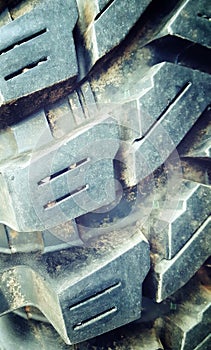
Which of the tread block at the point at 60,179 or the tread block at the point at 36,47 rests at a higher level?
the tread block at the point at 36,47

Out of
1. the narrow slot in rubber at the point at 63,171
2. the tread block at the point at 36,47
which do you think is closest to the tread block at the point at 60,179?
the narrow slot in rubber at the point at 63,171

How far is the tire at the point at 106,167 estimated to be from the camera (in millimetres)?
709

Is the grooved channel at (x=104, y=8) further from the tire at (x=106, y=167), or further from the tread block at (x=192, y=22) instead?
the tread block at (x=192, y=22)

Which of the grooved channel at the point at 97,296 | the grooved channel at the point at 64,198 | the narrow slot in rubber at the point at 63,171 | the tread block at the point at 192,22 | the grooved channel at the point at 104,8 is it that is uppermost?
the grooved channel at the point at 104,8

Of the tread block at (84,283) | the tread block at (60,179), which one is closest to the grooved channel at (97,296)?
the tread block at (84,283)

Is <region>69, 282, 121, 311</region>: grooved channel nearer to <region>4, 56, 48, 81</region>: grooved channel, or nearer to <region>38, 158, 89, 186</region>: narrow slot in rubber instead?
<region>38, 158, 89, 186</region>: narrow slot in rubber

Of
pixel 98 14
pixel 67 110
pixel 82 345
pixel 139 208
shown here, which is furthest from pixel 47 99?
pixel 82 345

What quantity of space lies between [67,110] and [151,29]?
0.69 feet

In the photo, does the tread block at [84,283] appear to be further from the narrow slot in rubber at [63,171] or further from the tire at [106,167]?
the narrow slot in rubber at [63,171]

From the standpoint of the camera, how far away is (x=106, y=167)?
743 mm

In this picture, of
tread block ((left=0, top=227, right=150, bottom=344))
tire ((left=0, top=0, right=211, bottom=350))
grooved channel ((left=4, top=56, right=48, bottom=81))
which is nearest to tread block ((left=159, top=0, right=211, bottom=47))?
tire ((left=0, top=0, right=211, bottom=350))

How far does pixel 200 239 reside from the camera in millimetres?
834

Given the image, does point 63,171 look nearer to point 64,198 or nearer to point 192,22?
point 64,198

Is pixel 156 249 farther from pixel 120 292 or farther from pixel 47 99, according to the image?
pixel 47 99
